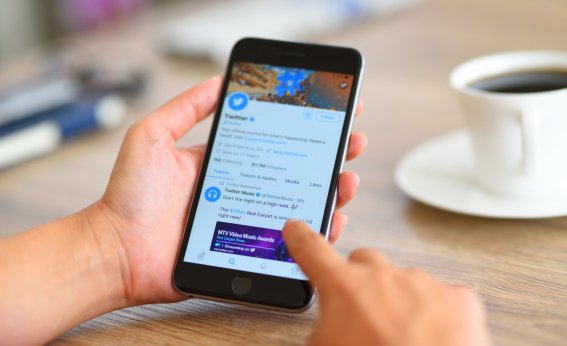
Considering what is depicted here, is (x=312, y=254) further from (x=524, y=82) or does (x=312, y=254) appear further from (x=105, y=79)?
(x=105, y=79)

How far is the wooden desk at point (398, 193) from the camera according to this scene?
1.99 feet

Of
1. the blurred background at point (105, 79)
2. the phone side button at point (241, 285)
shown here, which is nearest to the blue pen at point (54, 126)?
the blurred background at point (105, 79)

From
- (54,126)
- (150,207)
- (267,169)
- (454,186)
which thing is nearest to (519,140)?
(454,186)

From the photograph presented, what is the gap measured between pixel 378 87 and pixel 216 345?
682mm

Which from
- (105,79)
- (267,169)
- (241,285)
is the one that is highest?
(105,79)

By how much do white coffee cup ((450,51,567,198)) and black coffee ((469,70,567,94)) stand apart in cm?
6

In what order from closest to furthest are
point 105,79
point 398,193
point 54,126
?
point 398,193, point 54,126, point 105,79

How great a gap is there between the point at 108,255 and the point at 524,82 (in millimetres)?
498

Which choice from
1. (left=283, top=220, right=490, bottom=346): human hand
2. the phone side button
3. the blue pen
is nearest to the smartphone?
the phone side button

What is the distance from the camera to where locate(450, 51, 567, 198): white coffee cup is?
694 millimetres

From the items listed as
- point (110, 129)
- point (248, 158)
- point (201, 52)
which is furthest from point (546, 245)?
point (201, 52)

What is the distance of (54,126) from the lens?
1.07 metres

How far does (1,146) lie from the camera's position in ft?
3.34

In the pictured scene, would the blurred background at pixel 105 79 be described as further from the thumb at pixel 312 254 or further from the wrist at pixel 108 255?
the thumb at pixel 312 254
